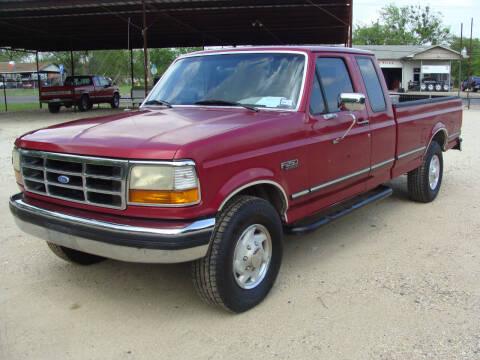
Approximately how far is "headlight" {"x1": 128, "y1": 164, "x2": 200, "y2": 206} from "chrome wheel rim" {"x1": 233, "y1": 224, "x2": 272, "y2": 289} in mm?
593

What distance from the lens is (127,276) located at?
4.19 meters

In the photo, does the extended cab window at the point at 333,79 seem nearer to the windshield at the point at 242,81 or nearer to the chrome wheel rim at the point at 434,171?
the windshield at the point at 242,81

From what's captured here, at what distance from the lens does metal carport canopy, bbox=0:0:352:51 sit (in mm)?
17469

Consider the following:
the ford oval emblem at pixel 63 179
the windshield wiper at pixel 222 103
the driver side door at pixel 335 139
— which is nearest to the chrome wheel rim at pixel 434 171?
the driver side door at pixel 335 139

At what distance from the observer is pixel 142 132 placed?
130 inches

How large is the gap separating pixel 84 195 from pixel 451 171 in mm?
7313

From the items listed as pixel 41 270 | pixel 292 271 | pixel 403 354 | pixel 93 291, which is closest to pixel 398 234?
pixel 292 271

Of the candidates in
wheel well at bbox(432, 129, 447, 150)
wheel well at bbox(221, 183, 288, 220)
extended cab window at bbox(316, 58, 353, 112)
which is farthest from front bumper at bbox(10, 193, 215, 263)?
wheel well at bbox(432, 129, 447, 150)

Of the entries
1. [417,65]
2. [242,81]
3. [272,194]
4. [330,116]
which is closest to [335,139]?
[330,116]

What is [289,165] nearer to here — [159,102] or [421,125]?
[159,102]

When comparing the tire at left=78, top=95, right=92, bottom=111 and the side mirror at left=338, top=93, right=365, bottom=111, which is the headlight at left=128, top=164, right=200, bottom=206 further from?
the tire at left=78, top=95, right=92, bottom=111

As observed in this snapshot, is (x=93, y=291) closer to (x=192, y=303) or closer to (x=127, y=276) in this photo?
(x=127, y=276)

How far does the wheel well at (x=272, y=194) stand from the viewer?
3.72 metres

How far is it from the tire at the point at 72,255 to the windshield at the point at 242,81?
165cm
